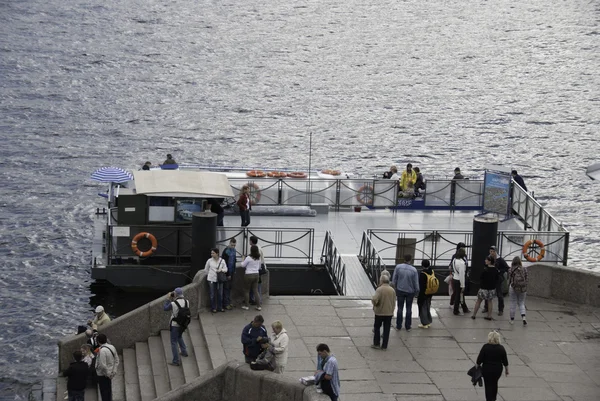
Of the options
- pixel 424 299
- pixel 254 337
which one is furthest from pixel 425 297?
pixel 254 337

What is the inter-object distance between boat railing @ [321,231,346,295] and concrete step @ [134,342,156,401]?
581cm

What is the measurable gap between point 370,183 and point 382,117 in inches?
1186

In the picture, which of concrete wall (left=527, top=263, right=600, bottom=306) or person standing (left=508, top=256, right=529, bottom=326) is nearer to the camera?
person standing (left=508, top=256, right=529, bottom=326)

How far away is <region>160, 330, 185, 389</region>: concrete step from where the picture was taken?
25909 mm

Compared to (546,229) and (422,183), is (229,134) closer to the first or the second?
Answer: (422,183)

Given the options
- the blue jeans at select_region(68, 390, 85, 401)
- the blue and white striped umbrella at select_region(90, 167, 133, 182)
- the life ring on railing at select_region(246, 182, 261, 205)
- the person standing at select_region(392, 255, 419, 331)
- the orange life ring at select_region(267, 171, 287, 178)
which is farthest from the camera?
the orange life ring at select_region(267, 171, 287, 178)

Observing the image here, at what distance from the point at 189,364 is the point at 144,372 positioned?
46.1 inches

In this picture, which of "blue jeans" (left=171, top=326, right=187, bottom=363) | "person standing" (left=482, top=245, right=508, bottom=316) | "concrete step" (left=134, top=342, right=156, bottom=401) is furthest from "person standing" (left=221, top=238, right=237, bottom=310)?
"person standing" (left=482, top=245, right=508, bottom=316)

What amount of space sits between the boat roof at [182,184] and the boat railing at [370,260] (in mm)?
4219

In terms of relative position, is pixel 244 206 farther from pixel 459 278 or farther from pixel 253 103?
pixel 253 103

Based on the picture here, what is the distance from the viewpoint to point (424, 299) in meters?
28.1

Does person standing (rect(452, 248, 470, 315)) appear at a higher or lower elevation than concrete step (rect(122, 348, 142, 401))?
higher

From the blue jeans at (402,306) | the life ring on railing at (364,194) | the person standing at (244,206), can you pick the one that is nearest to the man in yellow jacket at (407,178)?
the life ring on railing at (364,194)

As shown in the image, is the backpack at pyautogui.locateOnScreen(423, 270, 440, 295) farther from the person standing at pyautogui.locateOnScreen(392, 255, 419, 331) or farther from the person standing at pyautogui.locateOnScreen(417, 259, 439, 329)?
the person standing at pyautogui.locateOnScreen(392, 255, 419, 331)
